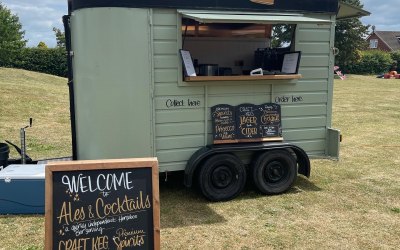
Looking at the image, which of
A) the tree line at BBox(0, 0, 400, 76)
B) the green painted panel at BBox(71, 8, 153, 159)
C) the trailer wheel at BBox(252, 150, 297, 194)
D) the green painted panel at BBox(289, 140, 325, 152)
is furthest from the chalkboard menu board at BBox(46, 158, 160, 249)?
the tree line at BBox(0, 0, 400, 76)

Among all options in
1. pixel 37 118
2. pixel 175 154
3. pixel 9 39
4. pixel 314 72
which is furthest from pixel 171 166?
pixel 9 39

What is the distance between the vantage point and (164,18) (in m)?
4.93

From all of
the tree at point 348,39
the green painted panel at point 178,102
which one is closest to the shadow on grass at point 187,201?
the green painted panel at point 178,102

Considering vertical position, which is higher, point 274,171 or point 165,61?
point 165,61

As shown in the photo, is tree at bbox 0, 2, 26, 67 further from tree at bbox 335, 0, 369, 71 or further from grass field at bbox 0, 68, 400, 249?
tree at bbox 335, 0, 369, 71

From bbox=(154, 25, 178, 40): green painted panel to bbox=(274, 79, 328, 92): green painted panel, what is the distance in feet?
5.39

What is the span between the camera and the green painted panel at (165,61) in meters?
4.96

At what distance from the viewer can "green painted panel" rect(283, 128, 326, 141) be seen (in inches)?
225

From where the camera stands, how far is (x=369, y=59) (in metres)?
41.2

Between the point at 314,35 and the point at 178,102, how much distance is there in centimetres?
225

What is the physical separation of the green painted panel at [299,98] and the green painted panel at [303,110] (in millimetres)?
57

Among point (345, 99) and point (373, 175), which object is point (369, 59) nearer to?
point (345, 99)

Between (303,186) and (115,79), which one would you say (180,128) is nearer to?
(115,79)

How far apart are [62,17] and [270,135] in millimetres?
3343
